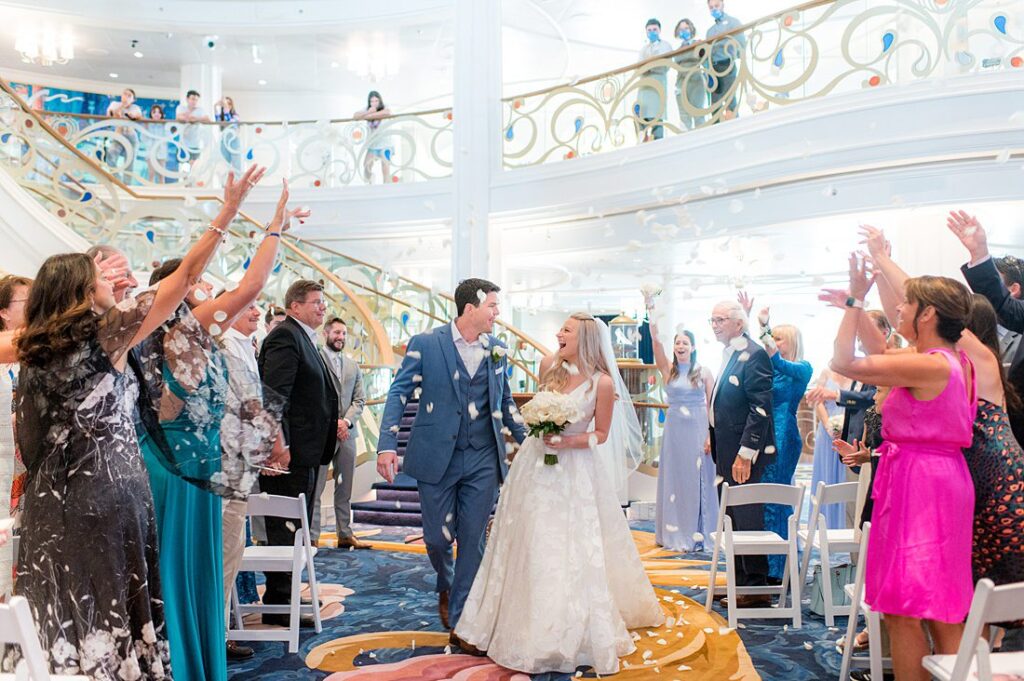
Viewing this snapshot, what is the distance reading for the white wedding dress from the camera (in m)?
4.11

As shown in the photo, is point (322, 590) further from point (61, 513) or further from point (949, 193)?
point (949, 193)

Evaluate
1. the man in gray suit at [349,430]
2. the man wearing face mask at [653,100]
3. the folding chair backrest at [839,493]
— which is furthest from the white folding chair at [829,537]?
the man wearing face mask at [653,100]

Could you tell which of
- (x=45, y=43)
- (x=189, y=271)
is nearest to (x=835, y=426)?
(x=189, y=271)

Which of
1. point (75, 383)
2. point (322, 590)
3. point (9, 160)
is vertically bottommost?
point (322, 590)

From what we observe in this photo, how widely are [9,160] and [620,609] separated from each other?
7604 mm

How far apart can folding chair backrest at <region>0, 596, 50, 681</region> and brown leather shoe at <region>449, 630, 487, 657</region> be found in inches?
102

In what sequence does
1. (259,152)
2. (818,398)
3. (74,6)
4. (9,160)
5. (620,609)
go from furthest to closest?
(259,152) → (74,6) → (9,160) → (818,398) → (620,609)

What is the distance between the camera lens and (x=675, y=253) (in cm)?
1288

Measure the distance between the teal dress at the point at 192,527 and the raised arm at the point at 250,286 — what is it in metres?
0.14

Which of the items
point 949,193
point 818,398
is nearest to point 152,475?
point 818,398

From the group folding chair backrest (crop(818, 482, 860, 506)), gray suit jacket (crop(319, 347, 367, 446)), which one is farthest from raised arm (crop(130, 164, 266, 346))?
gray suit jacket (crop(319, 347, 367, 446))

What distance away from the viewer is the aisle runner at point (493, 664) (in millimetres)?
4097

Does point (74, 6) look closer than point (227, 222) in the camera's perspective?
No

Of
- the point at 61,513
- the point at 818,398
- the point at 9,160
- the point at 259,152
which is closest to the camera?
the point at 61,513
